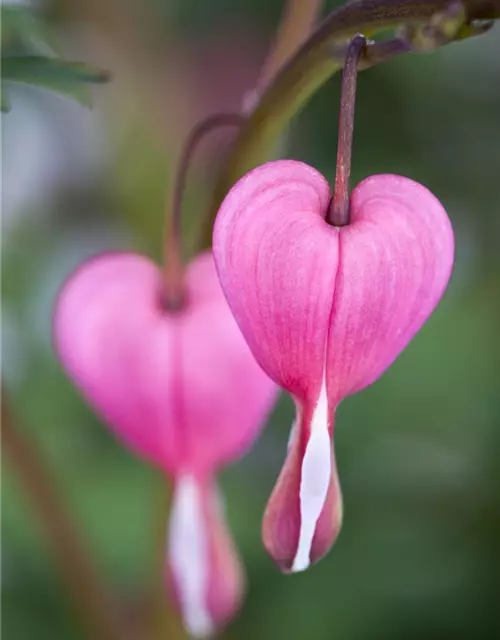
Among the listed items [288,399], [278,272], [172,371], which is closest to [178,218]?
[172,371]

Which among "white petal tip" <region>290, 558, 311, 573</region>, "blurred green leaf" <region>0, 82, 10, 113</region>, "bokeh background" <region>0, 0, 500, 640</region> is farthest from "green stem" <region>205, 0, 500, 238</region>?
"bokeh background" <region>0, 0, 500, 640</region>

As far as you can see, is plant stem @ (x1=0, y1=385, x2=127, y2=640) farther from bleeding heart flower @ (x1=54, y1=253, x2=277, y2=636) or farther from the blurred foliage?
the blurred foliage

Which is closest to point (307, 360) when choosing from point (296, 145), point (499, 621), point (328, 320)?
point (328, 320)

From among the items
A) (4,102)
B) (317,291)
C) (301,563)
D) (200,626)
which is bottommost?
(200,626)

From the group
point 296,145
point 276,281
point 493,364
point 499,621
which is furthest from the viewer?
point 296,145

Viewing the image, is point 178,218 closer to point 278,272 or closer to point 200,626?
point 278,272

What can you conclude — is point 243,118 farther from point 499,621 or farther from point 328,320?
point 499,621
